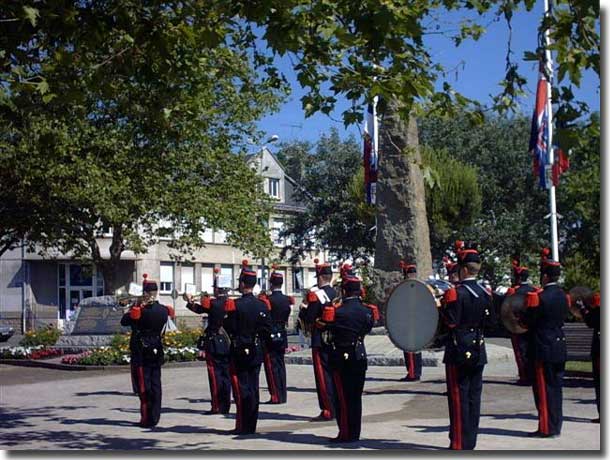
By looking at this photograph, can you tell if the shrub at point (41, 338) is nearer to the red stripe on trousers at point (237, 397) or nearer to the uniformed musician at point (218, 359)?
the uniformed musician at point (218, 359)

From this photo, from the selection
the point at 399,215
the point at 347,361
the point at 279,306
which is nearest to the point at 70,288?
the point at 399,215

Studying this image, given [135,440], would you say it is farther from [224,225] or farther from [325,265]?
[224,225]

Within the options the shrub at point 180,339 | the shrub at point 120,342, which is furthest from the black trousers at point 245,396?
the shrub at point 180,339

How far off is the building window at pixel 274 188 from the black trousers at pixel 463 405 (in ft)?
97.2

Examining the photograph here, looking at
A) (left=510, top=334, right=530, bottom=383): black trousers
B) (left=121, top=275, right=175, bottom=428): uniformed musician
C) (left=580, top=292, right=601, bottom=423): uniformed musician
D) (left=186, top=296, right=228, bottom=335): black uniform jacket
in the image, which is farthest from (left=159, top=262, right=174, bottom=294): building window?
(left=580, top=292, right=601, bottom=423): uniformed musician

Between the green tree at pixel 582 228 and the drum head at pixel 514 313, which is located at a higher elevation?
the green tree at pixel 582 228

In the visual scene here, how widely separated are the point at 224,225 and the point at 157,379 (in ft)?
62.0

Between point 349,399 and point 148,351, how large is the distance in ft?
10.8

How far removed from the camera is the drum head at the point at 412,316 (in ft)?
32.9

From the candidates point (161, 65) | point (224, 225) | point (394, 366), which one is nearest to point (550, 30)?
point (161, 65)

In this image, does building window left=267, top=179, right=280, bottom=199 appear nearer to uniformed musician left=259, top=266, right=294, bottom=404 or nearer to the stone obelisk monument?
the stone obelisk monument

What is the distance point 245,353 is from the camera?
12430 mm

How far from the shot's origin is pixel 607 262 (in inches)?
375

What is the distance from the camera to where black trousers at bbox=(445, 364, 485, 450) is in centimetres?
1021
